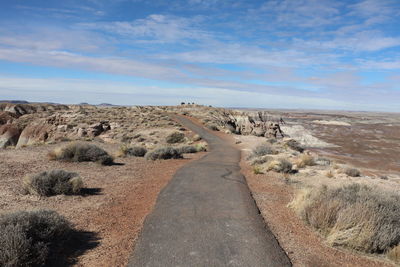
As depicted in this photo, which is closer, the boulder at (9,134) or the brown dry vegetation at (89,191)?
the brown dry vegetation at (89,191)

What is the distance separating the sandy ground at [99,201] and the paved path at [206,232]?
489 millimetres

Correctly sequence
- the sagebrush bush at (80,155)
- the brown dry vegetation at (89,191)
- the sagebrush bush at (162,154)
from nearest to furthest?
the brown dry vegetation at (89,191)
the sagebrush bush at (80,155)
the sagebrush bush at (162,154)

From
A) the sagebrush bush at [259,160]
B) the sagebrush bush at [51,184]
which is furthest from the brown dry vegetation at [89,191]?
the sagebrush bush at [259,160]

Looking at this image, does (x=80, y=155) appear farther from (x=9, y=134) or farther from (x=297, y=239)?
(x=9, y=134)

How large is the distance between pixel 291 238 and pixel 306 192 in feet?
7.93

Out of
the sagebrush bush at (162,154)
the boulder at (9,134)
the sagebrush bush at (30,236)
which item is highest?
the sagebrush bush at (30,236)

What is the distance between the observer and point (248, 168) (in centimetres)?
1537

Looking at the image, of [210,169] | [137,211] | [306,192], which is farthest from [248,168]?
[137,211]

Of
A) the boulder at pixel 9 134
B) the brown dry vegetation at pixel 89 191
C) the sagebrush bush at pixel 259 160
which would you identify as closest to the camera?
the brown dry vegetation at pixel 89 191

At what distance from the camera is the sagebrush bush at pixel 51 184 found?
29.4ft

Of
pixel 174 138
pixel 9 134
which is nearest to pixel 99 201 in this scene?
pixel 174 138

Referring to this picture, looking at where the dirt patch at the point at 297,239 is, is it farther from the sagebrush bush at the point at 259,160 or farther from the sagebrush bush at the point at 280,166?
the sagebrush bush at the point at 259,160

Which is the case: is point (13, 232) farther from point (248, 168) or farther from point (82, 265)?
point (248, 168)

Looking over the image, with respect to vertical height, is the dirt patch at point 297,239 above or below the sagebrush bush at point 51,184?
below
